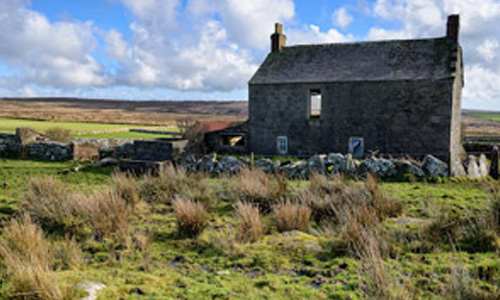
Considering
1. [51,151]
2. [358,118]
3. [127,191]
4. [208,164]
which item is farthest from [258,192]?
[51,151]

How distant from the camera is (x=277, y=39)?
2066 cm

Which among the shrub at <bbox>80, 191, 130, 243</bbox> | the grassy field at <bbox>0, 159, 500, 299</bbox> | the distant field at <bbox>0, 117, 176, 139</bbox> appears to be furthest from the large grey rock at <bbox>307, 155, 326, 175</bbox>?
the distant field at <bbox>0, 117, 176, 139</bbox>

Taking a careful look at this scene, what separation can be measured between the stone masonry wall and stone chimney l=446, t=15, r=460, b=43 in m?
3.13

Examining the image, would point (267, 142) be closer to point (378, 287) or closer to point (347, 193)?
point (347, 193)

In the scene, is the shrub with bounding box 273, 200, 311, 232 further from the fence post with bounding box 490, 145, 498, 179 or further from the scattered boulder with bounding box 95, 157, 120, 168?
the scattered boulder with bounding box 95, 157, 120, 168

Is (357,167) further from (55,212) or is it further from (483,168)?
(55,212)

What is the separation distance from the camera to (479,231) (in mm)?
5152

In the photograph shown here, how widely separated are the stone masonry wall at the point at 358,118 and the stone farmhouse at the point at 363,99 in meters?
→ 0.04

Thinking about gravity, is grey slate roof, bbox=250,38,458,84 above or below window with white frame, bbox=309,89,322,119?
above

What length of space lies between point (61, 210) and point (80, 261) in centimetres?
211

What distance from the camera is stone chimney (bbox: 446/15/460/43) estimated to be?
54.8 feet

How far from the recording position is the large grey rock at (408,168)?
38.4 feet

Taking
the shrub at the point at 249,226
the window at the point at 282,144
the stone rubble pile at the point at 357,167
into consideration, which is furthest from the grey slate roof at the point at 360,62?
the shrub at the point at 249,226

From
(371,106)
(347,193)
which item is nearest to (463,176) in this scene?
(371,106)
